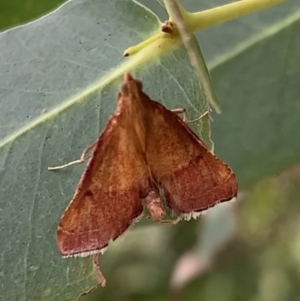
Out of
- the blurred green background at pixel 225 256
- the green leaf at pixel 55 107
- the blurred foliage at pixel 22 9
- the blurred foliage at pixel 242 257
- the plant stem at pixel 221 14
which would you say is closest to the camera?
the plant stem at pixel 221 14

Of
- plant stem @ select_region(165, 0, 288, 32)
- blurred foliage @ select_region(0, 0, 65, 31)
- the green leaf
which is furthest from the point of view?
blurred foliage @ select_region(0, 0, 65, 31)

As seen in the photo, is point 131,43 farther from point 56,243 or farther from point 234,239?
point 234,239

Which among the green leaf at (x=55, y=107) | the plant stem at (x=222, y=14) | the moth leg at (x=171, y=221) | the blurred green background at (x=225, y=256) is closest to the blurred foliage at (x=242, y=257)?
A: the blurred green background at (x=225, y=256)

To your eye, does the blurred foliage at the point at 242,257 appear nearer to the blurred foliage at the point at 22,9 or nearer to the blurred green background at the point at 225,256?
the blurred green background at the point at 225,256

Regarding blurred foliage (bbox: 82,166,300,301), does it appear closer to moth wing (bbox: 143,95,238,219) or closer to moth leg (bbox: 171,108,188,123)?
moth wing (bbox: 143,95,238,219)

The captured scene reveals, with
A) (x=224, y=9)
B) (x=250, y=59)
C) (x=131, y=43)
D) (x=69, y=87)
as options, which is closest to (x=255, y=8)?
(x=224, y=9)

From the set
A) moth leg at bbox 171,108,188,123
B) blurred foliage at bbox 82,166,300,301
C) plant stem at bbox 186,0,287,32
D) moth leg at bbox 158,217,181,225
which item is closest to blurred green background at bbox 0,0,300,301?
blurred foliage at bbox 82,166,300,301
